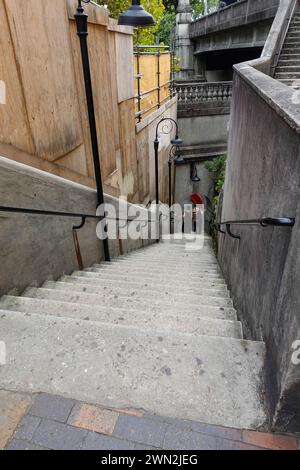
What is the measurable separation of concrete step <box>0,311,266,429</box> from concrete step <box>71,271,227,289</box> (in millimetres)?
1558

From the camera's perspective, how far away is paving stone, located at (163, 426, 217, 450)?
1.54 m

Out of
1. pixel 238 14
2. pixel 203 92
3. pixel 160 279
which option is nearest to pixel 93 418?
pixel 160 279

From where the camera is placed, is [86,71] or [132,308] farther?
[86,71]

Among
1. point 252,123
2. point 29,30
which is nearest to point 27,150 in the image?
point 29,30

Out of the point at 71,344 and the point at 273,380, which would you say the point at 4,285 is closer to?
the point at 71,344

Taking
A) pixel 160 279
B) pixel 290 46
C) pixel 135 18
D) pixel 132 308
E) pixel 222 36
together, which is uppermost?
pixel 222 36

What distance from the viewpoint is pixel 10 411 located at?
171cm

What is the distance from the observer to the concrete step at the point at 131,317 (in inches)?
97.7

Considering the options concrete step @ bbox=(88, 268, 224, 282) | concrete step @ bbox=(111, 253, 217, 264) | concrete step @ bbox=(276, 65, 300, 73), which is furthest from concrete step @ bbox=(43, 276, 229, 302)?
concrete step @ bbox=(276, 65, 300, 73)

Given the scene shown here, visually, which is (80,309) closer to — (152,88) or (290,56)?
(152,88)

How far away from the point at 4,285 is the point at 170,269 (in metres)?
2.97

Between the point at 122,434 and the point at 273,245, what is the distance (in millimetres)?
1398

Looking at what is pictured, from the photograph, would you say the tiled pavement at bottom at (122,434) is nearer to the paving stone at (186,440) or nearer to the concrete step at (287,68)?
the paving stone at (186,440)

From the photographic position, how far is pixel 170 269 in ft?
17.3
